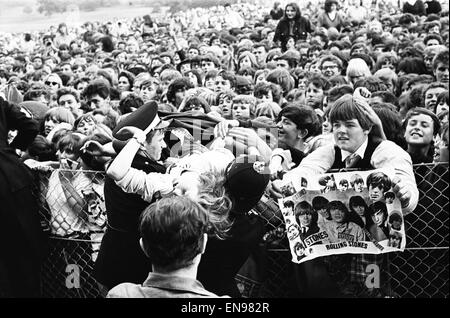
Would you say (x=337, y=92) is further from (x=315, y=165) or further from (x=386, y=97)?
(x=315, y=165)

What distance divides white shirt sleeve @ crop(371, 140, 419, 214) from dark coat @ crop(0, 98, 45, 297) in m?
2.00

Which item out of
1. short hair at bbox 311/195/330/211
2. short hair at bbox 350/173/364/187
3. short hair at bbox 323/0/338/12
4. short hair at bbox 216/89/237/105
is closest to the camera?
short hair at bbox 350/173/364/187

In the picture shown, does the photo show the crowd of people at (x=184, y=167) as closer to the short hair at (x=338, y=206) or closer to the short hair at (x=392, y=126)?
the short hair at (x=392, y=126)

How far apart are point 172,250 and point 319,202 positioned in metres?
1.23

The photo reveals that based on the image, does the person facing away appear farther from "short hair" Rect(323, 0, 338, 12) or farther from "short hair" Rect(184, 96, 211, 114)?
"short hair" Rect(323, 0, 338, 12)

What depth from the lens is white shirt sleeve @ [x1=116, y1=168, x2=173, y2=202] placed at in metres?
3.90

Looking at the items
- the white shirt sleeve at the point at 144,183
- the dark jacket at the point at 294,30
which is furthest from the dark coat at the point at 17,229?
the dark jacket at the point at 294,30

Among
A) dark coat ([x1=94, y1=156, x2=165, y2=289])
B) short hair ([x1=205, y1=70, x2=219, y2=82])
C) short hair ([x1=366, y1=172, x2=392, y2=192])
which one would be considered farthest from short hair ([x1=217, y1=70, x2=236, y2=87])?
short hair ([x1=366, y1=172, x2=392, y2=192])

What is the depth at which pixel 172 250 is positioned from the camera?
2.86 meters

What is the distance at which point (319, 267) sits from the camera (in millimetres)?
3871

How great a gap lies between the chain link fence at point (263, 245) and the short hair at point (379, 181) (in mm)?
204

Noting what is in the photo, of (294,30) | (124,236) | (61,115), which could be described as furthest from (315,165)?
(294,30)

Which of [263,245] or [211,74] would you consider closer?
[263,245]

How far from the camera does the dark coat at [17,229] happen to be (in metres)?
4.39
